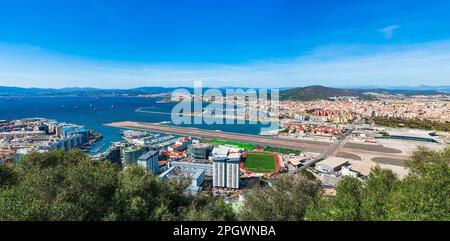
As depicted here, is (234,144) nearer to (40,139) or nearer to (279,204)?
(279,204)

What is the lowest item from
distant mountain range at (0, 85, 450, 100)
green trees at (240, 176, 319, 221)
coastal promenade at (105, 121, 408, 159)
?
coastal promenade at (105, 121, 408, 159)

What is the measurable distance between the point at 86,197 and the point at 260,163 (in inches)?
485

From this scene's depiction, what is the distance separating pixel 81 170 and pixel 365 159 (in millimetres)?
16310

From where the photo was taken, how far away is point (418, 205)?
2812mm

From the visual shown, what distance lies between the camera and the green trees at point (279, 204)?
386 cm

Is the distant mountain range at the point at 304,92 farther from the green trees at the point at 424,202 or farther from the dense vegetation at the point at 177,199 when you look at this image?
the green trees at the point at 424,202

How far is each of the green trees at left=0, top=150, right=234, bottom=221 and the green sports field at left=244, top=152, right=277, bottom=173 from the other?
8826mm

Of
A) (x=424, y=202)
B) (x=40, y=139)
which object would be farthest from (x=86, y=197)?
(x=40, y=139)

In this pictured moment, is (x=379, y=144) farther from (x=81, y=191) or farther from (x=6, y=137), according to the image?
(x=6, y=137)

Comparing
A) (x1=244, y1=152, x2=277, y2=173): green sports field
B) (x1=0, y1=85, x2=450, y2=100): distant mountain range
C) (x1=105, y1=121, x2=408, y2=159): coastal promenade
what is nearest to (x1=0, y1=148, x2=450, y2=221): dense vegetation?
(x1=244, y1=152, x2=277, y2=173): green sports field

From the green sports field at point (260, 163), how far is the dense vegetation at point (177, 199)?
821 centimetres

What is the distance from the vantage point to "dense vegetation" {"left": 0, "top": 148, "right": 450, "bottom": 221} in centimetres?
258

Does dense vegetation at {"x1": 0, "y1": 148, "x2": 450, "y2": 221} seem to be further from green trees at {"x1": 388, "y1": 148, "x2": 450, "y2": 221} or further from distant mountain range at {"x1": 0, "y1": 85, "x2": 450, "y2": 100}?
distant mountain range at {"x1": 0, "y1": 85, "x2": 450, "y2": 100}
